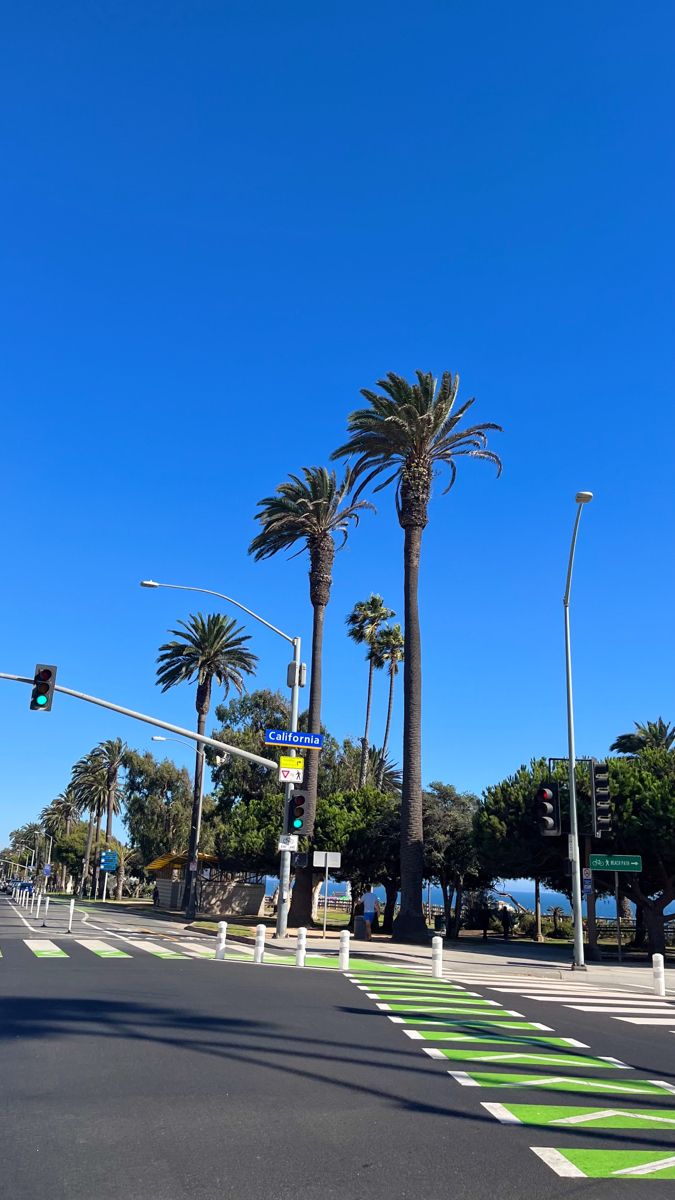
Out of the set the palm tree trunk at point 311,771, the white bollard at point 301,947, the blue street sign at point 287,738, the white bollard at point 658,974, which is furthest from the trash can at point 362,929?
the white bollard at point 658,974

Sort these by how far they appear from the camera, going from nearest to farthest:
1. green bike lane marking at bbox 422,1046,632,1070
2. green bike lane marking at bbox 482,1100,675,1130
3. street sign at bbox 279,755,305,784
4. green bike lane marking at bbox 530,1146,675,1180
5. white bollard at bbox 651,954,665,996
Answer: green bike lane marking at bbox 530,1146,675,1180 < green bike lane marking at bbox 482,1100,675,1130 < green bike lane marking at bbox 422,1046,632,1070 < white bollard at bbox 651,954,665,996 < street sign at bbox 279,755,305,784

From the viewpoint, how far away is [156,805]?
81.9 meters

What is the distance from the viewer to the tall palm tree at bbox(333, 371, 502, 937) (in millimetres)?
35281

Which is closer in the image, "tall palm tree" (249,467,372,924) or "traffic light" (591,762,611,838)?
"traffic light" (591,762,611,838)

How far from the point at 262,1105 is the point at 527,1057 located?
12.7 ft

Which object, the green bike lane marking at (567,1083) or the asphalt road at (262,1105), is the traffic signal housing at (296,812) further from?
the green bike lane marking at (567,1083)

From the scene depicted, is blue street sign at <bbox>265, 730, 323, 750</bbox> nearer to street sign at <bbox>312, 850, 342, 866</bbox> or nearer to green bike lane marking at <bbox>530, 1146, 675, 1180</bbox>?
street sign at <bbox>312, 850, 342, 866</bbox>

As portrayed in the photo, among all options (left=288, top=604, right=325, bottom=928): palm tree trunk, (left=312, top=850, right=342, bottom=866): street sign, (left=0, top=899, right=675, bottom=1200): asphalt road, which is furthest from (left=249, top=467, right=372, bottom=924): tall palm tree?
(left=0, top=899, right=675, bottom=1200): asphalt road

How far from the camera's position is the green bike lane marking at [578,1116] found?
714cm

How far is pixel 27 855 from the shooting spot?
18475 cm

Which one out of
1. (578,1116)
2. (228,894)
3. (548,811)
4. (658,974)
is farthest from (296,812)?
(228,894)

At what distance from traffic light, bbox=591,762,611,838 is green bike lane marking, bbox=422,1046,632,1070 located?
13315mm

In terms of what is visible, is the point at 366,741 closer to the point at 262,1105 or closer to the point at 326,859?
the point at 326,859

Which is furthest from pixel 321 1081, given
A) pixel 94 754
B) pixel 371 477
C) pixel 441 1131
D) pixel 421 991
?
pixel 94 754
